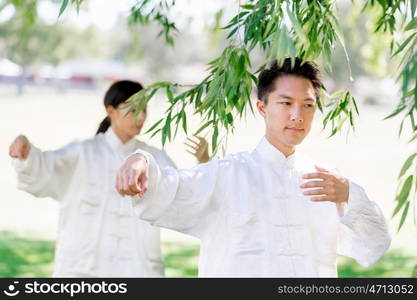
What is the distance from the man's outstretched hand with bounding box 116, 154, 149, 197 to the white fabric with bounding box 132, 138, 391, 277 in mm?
198

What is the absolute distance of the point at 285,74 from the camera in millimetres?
3109

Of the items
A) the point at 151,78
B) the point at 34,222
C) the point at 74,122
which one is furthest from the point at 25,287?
the point at 151,78

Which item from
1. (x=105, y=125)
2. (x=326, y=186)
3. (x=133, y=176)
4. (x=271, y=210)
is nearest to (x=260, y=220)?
(x=271, y=210)

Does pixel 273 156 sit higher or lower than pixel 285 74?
lower

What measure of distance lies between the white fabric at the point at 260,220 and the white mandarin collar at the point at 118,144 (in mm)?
1790

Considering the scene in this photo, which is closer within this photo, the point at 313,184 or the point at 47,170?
the point at 313,184

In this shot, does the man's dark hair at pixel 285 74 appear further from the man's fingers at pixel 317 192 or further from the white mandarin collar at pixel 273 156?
the man's fingers at pixel 317 192

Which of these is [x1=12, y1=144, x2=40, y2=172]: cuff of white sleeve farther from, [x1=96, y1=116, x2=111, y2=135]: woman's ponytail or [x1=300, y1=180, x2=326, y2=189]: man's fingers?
[x1=300, y1=180, x2=326, y2=189]: man's fingers

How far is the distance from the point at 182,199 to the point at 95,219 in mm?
1919

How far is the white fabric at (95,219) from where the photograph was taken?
186 inches

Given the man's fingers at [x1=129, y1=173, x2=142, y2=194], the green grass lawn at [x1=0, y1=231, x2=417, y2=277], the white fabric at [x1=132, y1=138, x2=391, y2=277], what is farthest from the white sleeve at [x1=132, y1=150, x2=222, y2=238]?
the green grass lawn at [x1=0, y1=231, x2=417, y2=277]

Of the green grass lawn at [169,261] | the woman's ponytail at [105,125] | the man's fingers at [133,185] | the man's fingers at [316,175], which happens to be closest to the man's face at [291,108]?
the man's fingers at [316,175]

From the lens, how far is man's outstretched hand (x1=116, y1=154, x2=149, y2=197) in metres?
2.58

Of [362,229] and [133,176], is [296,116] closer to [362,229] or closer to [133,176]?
[362,229]
